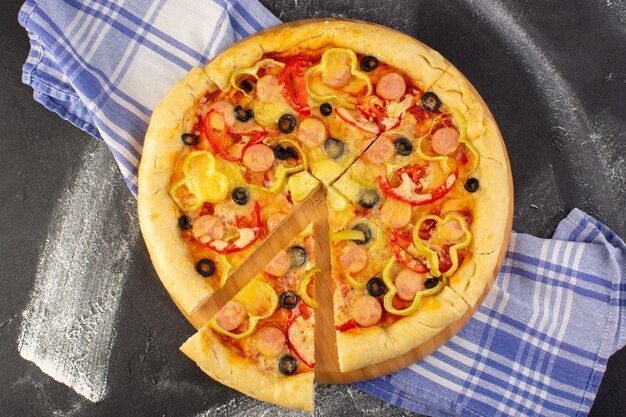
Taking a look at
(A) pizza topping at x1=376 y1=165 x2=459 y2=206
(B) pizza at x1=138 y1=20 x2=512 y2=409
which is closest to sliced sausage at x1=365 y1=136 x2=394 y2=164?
(B) pizza at x1=138 y1=20 x2=512 y2=409

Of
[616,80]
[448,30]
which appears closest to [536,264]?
[616,80]

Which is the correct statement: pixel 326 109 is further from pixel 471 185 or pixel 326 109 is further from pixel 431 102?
pixel 471 185

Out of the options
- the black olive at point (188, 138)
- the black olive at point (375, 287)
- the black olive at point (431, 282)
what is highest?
the black olive at point (431, 282)

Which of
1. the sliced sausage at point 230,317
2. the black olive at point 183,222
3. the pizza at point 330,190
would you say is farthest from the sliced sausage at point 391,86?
the sliced sausage at point 230,317

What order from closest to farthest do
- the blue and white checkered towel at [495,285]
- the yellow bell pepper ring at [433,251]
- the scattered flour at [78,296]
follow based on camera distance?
1. the yellow bell pepper ring at [433,251]
2. the blue and white checkered towel at [495,285]
3. the scattered flour at [78,296]

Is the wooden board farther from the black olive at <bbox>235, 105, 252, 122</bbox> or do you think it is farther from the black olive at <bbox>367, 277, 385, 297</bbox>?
the black olive at <bbox>235, 105, 252, 122</bbox>

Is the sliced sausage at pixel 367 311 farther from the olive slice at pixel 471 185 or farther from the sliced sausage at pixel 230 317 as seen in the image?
the olive slice at pixel 471 185
